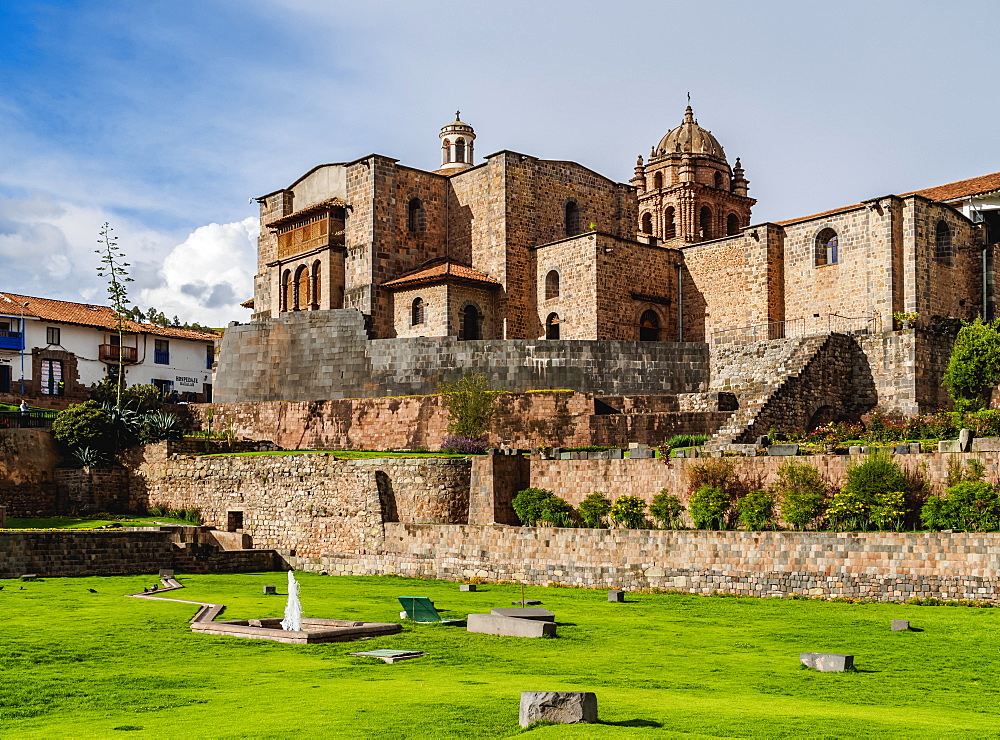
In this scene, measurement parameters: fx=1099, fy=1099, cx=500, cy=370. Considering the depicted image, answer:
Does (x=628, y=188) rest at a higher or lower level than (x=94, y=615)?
higher

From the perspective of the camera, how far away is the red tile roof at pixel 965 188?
3775 centimetres

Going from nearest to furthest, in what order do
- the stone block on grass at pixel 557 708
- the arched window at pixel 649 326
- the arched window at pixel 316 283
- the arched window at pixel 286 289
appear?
the stone block on grass at pixel 557 708 → the arched window at pixel 649 326 → the arched window at pixel 316 283 → the arched window at pixel 286 289

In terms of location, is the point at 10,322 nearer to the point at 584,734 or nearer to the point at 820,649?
the point at 820,649

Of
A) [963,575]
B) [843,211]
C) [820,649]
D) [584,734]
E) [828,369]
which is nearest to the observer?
[584,734]

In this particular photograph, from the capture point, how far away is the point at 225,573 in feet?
86.6

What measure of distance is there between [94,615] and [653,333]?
90.5ft

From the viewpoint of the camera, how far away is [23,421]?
1384 inches

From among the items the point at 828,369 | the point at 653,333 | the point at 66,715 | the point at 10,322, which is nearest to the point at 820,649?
the point at 66,715

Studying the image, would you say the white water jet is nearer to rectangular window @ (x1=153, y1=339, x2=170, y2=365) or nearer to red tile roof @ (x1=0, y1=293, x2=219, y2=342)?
red tile roof @ (x1=0, y1=293, x2=219, y2=342)

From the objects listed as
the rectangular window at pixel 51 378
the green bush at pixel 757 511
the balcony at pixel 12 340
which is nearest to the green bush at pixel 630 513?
the green bush at pixel 757 511

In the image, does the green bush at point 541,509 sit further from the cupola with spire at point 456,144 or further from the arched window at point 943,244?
the cupola with spire at point 456,144

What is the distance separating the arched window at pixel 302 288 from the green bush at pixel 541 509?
20144 mm

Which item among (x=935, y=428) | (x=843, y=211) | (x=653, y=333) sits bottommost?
(x=935, y=428)

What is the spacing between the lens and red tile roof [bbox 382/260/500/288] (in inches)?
1580
